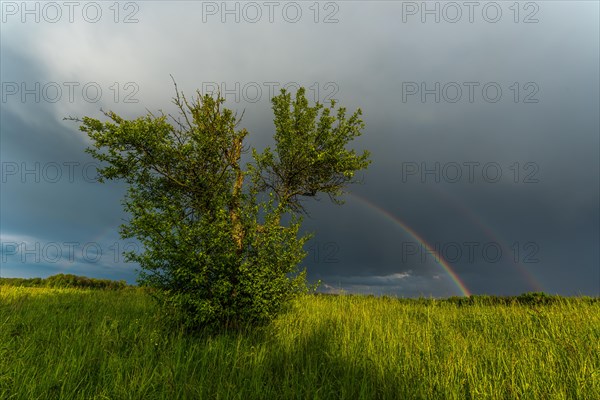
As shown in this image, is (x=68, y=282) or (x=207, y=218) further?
(x=68, y=282)

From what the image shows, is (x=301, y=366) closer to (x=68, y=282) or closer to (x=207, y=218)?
(x=207, y=218)

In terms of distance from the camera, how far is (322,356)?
25.3ft

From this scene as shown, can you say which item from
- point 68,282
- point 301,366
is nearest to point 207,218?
point 301,366

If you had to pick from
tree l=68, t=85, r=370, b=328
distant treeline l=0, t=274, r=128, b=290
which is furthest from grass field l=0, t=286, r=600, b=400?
distant treeline l=0, t=274, r=128, b=290

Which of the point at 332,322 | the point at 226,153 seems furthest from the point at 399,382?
the point at 226,153

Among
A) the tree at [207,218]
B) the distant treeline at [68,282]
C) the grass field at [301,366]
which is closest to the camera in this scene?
the grass field at [301,366]

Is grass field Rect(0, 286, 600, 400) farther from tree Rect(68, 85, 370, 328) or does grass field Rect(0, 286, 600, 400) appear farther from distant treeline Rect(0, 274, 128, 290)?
distant treeline Rect(0, 274, 128, 290)

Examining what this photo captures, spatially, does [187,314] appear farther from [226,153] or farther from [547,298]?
[547,298]

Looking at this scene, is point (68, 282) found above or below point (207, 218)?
below

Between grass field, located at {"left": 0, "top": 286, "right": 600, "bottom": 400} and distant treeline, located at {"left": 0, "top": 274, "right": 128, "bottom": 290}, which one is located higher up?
grass field, located at {"left": 0, "top": 286, "right": 600, "bottom": 400}

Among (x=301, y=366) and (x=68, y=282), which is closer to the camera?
(x=301, y=366)

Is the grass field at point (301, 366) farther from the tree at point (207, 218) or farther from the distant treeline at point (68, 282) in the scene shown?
the distant treeline at point (68, 282)

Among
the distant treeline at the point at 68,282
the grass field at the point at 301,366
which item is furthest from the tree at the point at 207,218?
the distant treeline at the point at 68,282

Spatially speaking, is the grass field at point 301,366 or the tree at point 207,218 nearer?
the grass field at point 301,366
